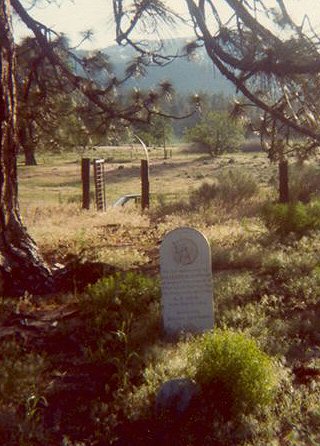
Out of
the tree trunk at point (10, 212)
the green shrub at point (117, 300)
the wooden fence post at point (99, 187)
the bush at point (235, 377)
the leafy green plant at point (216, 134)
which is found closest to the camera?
the bush at point (235, 377)

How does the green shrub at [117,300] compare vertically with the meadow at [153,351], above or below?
above

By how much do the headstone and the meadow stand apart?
0.67ft

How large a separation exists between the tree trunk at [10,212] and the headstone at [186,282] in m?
2.12

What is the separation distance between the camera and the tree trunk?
7637 mm

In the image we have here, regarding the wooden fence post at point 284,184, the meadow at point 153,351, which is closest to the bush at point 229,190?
the wooden fence post at point 284,184

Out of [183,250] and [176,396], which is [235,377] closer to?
[176,396]

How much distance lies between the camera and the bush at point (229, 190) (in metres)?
18.0

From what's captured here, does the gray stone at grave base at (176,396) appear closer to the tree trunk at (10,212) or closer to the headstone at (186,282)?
the headstone at (186,282)

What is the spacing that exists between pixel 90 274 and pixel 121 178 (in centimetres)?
3168

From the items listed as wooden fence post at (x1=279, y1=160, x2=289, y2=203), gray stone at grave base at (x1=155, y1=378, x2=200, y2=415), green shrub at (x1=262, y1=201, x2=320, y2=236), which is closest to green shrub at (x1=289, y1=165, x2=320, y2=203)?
wooden fence post at (x1=279, y1=160, x2=289, y2=203)

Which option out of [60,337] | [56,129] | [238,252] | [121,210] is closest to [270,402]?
[60,337]

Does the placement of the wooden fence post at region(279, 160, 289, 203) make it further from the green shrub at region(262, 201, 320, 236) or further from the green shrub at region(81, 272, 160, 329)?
the green shrub at region(81, 272, 160, 329)

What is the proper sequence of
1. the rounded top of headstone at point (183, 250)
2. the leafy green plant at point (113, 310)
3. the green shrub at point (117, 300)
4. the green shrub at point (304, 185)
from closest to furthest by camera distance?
the leafy green plant at point (113, 310) → the rounded top of headstone at point (183, 250) → the green shrub at point (117, 300) → the green shrub at point (304, 185)

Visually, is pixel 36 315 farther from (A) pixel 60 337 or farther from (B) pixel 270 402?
(B) pixel 270 402
